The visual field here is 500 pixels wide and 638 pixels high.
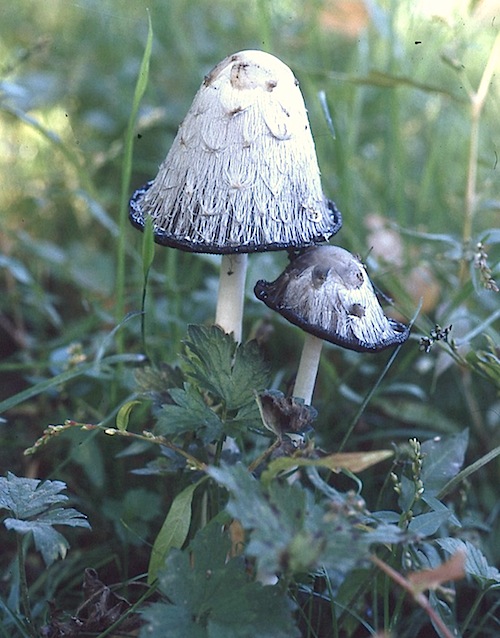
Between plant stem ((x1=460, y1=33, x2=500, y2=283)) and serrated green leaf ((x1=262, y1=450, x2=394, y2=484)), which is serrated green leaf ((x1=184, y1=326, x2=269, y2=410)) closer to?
serrated green leaf ((x1=262, y1=450, x2=394, y2=484))

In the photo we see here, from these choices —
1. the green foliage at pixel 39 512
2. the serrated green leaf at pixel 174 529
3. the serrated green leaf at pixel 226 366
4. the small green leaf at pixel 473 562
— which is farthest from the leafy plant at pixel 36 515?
the small green leaf at pixel 473 562

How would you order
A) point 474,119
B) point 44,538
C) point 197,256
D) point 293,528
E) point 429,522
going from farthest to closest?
point 197,256 < point 474,119 < point 429,522 < point 44,538 < point 293,528

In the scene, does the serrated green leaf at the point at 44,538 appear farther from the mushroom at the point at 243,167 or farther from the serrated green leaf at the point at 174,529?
the mushroom at the point at 243,167

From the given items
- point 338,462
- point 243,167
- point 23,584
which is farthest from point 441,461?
point 23,584

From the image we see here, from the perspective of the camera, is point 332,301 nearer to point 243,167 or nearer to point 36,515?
point 243,167

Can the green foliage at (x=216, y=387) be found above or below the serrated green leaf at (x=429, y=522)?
above

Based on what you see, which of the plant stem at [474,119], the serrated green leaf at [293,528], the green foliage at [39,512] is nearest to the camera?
the serrated green leaf at [293,528]

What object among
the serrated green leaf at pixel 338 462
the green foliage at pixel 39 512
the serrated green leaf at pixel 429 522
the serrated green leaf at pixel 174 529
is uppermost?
the serrated green leaf at pixel 338 462
